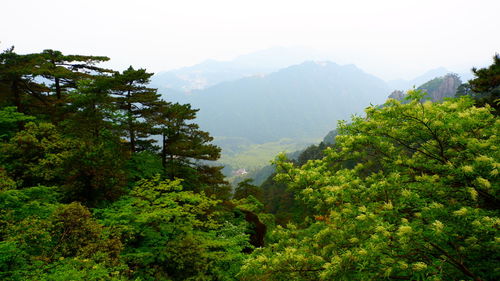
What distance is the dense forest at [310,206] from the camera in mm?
5648

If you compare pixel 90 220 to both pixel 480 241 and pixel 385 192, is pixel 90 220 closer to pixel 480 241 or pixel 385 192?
pixel 385 192

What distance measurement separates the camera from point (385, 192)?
684 centimetres

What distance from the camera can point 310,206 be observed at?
9414 mm

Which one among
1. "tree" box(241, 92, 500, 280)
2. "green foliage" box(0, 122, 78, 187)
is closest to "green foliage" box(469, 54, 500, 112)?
"tree" box(241, 92, 500, 280)

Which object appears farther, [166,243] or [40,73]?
[40,73]

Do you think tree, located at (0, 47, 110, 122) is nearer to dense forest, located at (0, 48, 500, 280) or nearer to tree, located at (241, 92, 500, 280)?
dense forest, located at (0, 48, 500, 280)

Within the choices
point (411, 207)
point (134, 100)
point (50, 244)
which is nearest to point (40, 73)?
point (134, 100)

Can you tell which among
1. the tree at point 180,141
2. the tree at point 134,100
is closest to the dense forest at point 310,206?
the tree at point 134,100

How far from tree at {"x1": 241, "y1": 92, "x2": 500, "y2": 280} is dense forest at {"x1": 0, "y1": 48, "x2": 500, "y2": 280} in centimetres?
4

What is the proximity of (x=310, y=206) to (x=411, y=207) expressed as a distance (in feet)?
11.8

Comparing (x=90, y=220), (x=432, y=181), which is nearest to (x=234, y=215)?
(x=90, y=220)

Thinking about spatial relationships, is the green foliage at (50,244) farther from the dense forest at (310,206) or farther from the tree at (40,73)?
the tree at (40,73)

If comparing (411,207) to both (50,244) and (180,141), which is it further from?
(180,141)

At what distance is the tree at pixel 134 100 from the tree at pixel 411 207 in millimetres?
13595
